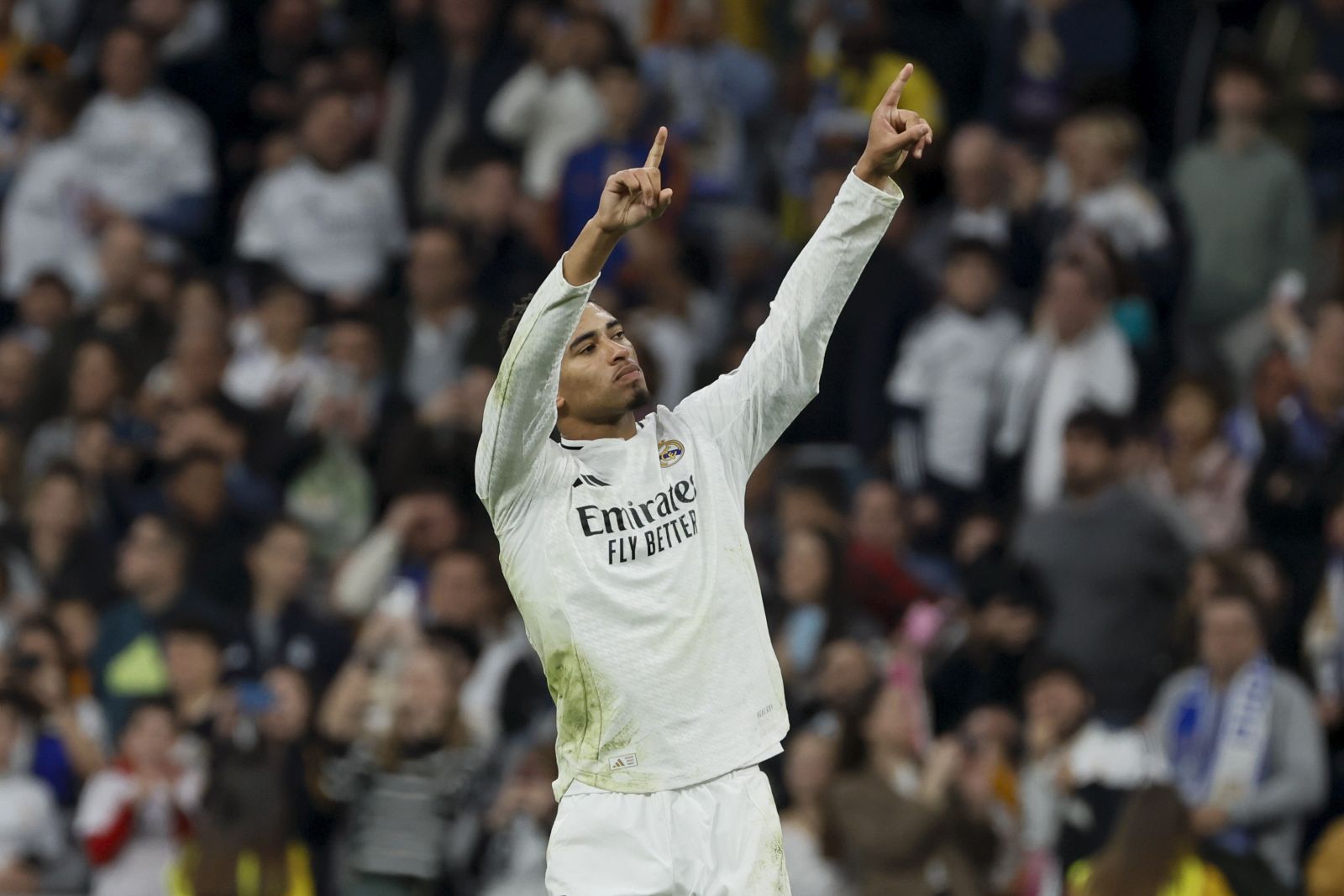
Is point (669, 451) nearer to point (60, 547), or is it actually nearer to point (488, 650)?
point (488, 650)

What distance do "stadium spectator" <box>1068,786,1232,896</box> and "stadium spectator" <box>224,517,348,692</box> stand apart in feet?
12.8

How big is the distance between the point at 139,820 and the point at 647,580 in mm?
5541

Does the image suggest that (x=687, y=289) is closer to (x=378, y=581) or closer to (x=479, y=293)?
(x=479, y=293)

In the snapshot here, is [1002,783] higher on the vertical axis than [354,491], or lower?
lower

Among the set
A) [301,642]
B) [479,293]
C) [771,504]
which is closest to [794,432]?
[771,504]

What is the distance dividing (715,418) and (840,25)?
766 cm

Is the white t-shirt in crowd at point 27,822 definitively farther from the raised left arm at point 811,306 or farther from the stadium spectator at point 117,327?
the raised left arm at point 811,306

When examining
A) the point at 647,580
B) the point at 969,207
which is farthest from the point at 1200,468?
the point at 647,580

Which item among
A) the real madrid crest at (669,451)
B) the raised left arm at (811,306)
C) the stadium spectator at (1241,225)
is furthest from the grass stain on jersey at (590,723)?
the stadium spectator at (1241,225)

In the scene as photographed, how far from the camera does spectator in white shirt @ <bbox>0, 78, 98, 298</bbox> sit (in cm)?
1465

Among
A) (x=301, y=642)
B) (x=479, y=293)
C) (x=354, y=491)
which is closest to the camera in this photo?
(x=301, y=642)

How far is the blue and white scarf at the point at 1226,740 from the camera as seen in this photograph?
9914mm

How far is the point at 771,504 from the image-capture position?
1230 cm

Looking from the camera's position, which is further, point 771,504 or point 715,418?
point 771,504
